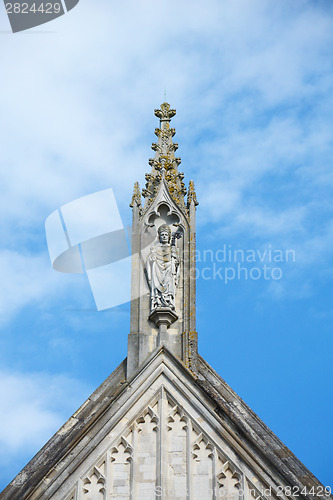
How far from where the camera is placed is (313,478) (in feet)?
57.9

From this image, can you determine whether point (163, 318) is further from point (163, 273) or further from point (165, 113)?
point (165, 113)

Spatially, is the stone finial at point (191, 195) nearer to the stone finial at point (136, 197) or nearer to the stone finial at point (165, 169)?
the stone finial at point (165, 169)

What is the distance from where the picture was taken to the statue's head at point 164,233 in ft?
67.5

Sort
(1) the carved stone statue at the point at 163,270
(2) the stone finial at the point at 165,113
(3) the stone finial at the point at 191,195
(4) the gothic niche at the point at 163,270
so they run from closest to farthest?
(4) the gothic niche at the point at 163,270 → (1) the carved stone statue at the point at 163,270 → (3) the stone finial at the point at 191,195 → (2) the stone finial at the point at 165,113

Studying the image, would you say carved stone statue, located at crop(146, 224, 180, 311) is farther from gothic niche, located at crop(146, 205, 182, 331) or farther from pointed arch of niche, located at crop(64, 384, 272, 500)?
pointed arch of niche, located at crop(64, 384, 272, 500)

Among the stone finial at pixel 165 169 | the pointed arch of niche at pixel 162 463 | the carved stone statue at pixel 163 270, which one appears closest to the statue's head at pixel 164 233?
the carved stone statue at pixel 163 270

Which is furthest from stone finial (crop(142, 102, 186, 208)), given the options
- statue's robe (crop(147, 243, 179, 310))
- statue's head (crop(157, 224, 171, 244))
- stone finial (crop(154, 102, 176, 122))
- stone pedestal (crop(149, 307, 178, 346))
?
stone pedestal (crop(149, 307, 178, 346))

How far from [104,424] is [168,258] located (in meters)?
3.95

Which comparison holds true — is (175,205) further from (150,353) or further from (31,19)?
(31,19)

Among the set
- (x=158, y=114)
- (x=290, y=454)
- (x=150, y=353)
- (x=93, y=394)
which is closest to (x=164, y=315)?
(x=150, y=353)

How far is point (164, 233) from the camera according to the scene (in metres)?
20.6

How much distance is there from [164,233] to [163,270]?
941 millimetres

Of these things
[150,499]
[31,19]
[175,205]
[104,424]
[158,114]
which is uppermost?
[31,19]

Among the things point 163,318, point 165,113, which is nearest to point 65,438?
point 163,318
